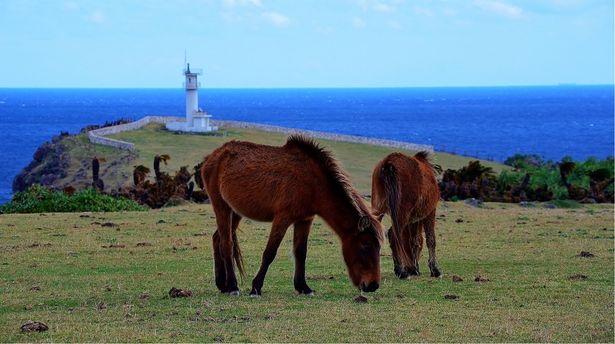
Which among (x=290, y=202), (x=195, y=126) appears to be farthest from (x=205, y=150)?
(x=290, y=202)

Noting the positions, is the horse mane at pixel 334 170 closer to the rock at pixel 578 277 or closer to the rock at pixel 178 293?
the rock at pixel 178 293

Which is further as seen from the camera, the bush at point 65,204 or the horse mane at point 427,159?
the bush at point 65,204

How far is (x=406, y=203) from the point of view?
14.4m

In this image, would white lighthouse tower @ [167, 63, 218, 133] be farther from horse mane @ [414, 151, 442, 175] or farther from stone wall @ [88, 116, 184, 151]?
horse mane @ [414, 151, 442, 175]

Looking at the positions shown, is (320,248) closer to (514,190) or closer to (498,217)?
(498,217)

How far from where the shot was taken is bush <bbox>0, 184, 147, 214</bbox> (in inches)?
1083

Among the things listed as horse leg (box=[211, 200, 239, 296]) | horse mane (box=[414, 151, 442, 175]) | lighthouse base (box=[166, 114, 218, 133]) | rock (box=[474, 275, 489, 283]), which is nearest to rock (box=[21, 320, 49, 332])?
horse leg (box=[211, 200, 239, 296])

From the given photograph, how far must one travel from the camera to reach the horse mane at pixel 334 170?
11773 mm

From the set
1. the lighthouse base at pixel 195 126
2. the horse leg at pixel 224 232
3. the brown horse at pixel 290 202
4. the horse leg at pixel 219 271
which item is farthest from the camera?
the lighthouse base at pixel 195 126

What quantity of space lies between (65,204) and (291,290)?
1638 cm

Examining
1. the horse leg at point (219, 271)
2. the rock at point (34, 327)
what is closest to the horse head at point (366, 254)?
the horse leg at point (219, 271)

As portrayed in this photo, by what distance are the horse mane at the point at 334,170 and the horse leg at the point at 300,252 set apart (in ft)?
2.71

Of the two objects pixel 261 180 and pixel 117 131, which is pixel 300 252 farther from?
pixel 117 131

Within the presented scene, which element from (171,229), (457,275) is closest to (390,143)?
(171,229)
